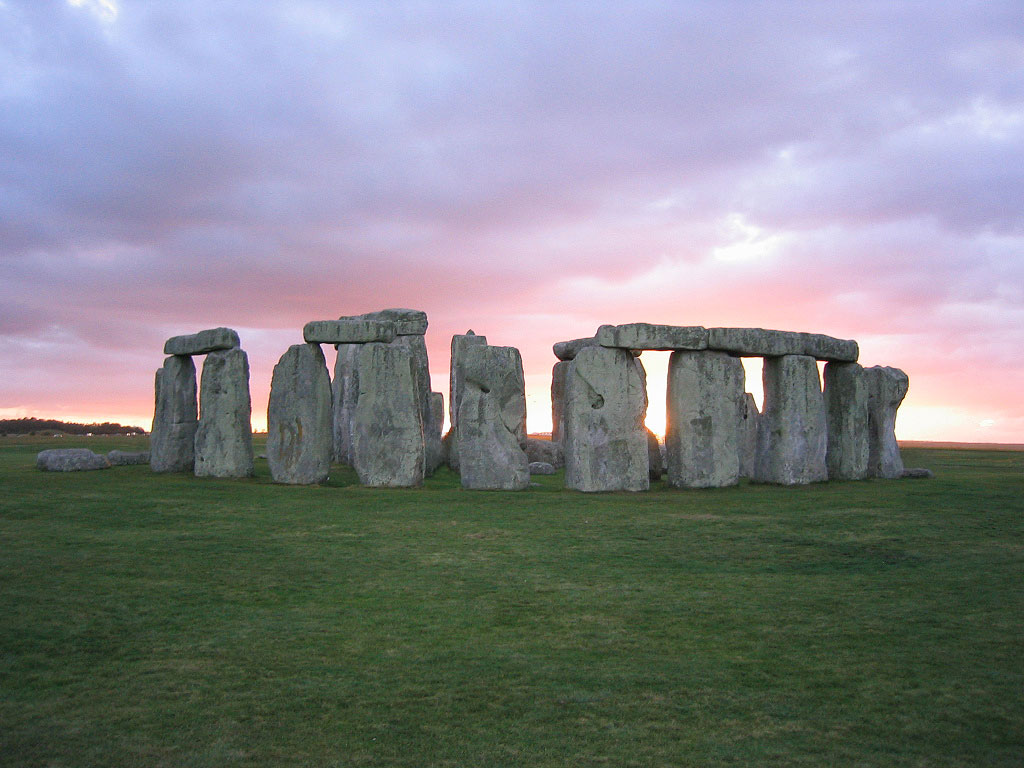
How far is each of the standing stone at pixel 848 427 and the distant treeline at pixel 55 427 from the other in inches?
1153

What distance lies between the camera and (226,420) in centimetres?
1528

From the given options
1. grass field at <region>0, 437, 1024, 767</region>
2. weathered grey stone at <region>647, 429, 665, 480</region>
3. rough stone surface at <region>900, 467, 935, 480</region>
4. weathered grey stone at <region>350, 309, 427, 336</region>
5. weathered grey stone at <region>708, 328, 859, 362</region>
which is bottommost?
grass field at <region>0, 437, 1024, 767</region>

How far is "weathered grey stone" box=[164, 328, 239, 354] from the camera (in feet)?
51.3

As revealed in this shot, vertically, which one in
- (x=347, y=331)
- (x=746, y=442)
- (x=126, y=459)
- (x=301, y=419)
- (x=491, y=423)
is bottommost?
(x=126, y=459)

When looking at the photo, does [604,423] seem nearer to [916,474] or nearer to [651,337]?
[651,337]

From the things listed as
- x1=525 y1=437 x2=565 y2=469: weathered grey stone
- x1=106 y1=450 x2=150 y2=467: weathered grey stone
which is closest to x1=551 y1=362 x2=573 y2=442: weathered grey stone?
x1=525 y1=437 x2=565 y2=469: weathered grey stone

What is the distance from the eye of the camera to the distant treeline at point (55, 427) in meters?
35.1

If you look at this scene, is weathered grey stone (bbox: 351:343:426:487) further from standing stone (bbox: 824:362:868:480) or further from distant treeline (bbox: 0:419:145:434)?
distant treeline (bbox: 0:419:145:434)

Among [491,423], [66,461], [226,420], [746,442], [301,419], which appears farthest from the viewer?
[746,442]

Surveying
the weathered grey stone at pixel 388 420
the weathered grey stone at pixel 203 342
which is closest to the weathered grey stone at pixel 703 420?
the weathered grey stone at pixel 388 420

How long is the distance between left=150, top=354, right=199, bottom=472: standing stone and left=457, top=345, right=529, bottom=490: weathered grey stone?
226 inches

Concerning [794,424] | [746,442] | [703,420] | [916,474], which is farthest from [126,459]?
[916,474]

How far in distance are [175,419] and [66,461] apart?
1.94m

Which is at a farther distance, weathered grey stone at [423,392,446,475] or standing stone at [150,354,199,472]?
weathered grey stone at [423,392,446,475]
